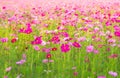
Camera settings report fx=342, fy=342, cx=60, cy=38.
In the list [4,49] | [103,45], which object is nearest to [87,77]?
[103,45]

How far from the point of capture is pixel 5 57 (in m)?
4.57

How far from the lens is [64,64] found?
13.3 feet

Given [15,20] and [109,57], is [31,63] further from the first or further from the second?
[15,20]

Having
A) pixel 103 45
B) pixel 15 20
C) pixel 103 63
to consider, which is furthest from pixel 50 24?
pixel 103 63

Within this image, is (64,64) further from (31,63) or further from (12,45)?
(12,45)

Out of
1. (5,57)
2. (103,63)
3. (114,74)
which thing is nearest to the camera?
(114,74)

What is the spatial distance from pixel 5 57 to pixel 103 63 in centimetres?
131

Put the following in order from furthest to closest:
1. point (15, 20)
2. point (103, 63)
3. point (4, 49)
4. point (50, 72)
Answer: point (15, 20) < point (4, 49) < point (103, 63) < point (50, 72)

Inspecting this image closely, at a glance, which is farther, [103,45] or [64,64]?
[103,45]

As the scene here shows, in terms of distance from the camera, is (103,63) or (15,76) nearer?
(15,76)

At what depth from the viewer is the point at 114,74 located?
3.56m

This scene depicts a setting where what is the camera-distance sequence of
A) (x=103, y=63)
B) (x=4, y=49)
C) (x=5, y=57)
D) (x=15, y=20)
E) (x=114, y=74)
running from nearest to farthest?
(x=114, y=74) < (x=103, y=63) < (x=5, y=57) < (x=4, y=49) < (x=15, y=20)

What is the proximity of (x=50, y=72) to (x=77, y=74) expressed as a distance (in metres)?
0.35

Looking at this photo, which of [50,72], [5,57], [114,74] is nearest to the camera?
[114,74]
